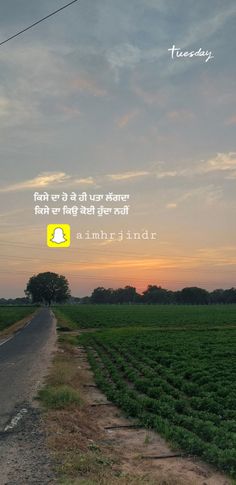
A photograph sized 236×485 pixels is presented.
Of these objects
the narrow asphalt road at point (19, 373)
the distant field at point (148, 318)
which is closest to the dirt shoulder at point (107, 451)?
the narrow asphalt road at point (19, 373)

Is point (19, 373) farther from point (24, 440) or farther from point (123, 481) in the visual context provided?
point (123, 481)

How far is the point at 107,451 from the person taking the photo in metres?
9.28

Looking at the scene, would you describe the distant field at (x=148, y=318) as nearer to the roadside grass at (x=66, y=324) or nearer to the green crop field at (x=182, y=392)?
the roadside grass at (x=66, y=324)

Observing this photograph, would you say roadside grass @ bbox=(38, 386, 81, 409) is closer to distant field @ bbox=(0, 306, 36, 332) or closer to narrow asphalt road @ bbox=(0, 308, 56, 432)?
narrow asphalt road @ bbox=(0, 308, 56, 432)

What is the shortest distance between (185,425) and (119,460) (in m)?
2.89

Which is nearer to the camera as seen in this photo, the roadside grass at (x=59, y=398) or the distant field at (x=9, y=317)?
the roadside grass at (x=59, y=398)

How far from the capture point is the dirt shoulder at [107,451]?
25.1 ft

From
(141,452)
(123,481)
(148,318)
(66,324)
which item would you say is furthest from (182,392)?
(148,318)

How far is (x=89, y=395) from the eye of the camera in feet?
50.6

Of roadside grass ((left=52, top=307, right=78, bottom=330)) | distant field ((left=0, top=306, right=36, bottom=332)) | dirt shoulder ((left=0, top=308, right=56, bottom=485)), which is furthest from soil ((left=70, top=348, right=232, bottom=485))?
distant field ((left=0, top=306, right=36, bottom=332))

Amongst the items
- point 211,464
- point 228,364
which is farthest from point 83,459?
point 228,364

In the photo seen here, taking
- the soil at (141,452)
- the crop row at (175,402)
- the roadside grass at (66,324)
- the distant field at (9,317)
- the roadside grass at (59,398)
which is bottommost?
the soil at (141,452)

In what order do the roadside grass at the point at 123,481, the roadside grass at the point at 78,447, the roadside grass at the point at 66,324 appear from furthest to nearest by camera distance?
the roadside grass at the point at 66,324, the roadside grass at the point at 78,447, the roadside grass at the point at 123,481

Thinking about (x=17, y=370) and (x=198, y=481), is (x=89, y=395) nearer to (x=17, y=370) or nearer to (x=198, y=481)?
(x=17, y=370)
